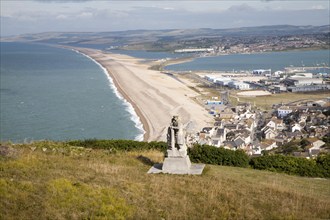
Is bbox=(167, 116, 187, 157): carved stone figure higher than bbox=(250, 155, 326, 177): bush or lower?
higher

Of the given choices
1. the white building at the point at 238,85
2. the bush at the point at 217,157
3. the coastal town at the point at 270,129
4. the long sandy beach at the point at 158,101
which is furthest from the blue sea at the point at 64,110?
the white building at the point at 238,85

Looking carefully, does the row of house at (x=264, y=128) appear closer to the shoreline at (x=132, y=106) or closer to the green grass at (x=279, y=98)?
the green grass at (x=279, y=98)

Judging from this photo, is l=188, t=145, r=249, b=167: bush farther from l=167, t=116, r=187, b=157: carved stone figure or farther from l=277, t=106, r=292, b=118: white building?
l=277, t=106, r=292, b=118: white building

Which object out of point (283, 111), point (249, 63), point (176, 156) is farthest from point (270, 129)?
point (249, 63)

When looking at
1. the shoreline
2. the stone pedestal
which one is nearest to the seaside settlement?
the shoreline

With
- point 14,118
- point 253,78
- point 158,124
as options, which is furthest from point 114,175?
point 253,78
